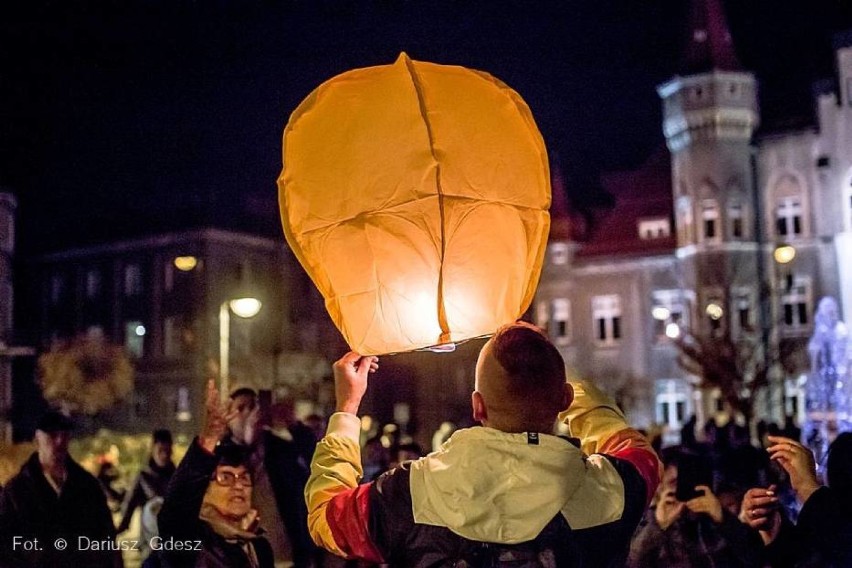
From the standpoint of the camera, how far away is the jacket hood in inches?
91.7

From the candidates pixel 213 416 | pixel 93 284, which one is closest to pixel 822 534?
pixel 213 416

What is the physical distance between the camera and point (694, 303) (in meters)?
37.6

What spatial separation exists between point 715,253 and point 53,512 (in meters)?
34.7

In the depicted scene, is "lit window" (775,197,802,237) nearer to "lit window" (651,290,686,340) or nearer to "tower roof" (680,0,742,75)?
"lit window" (651,290,686,340)

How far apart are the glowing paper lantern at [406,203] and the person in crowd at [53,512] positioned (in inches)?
128

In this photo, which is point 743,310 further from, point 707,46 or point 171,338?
point 171,338

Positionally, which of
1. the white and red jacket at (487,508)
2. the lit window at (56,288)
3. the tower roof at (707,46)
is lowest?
the white and red jacket at (487,508)

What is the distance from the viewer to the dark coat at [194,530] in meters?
3.93

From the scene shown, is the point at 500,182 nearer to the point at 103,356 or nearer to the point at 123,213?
the point at 103,356

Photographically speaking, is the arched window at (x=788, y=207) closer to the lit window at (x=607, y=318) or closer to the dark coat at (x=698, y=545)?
the lit window at (x=607, y=318)

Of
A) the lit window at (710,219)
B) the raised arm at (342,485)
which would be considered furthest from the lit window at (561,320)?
the raised arm at (342,485)

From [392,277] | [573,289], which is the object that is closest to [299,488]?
[392,277]

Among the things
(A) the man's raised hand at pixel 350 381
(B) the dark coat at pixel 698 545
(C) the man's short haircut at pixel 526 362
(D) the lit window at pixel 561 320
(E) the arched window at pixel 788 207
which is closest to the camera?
(C) the man's short haircut at pixel 526 362

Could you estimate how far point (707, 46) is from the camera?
39.2m
